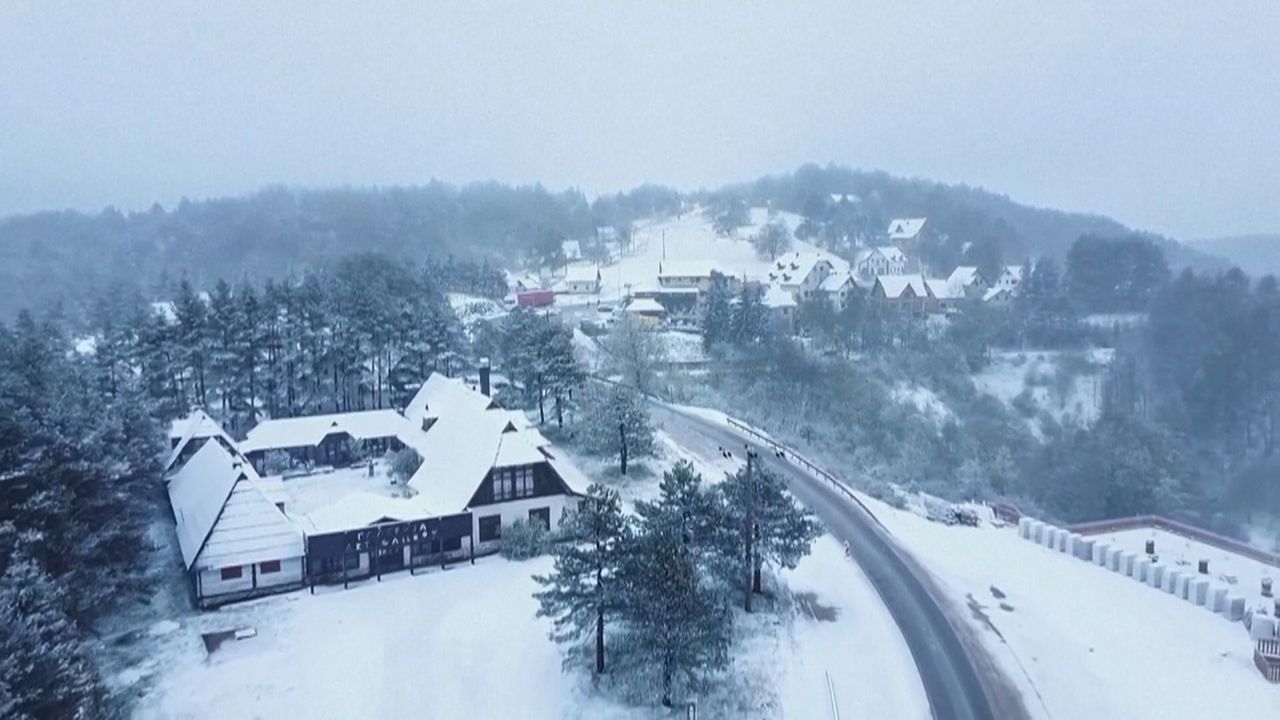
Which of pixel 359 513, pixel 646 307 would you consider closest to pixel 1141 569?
pixel 359 513

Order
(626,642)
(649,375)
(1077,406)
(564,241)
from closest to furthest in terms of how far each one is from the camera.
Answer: (626,642)
(649,375)
(1077,406)
(564,241)

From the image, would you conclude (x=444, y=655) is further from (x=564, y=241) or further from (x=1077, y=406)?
(x=564, y=241)

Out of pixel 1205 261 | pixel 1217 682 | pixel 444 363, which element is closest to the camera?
pixel 1217 682

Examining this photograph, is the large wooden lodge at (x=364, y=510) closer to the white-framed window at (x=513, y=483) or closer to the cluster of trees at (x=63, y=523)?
the white-framed window at (x=513, y=483)

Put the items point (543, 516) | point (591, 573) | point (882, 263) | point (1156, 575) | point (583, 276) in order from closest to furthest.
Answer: point (591, 573) → point (1156, 575) → point (543, 516) → point (583, 276) → point (882, 263)

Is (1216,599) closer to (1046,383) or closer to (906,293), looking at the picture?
(1046,383)

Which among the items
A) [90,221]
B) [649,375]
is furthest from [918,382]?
[90,221]
